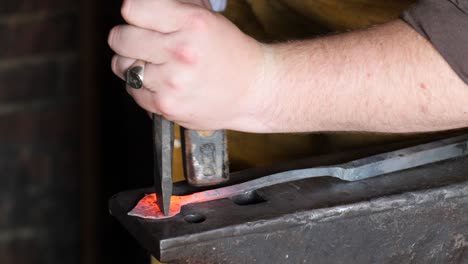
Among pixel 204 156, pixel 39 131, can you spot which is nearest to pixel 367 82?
pixel 204 156

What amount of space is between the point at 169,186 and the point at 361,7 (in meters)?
0.56

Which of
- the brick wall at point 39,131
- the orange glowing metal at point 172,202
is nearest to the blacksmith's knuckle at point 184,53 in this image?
the orange glowing metal at point 172,202

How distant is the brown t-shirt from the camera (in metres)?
1.22

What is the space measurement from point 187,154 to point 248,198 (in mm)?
115

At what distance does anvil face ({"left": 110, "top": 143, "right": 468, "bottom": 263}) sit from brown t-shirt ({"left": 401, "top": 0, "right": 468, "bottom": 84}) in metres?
0.19

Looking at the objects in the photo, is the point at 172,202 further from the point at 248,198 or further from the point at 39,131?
the point at 39,131

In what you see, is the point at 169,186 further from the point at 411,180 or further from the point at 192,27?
the point at 411,180

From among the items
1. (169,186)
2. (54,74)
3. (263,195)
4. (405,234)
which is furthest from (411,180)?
(54,74)

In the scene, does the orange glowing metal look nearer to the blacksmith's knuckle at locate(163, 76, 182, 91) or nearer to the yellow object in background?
the blacksmith's knuckle at locate(163, 76, 182, 91)

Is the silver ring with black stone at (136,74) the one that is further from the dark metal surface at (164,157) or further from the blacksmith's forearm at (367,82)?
the blacksmith's forearm at (367,82)

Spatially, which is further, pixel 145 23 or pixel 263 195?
pixel 263 195

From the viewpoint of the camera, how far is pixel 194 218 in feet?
4.07

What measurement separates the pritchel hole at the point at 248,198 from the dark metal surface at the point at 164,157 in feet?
0.36

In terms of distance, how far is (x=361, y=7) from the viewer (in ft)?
5.35
